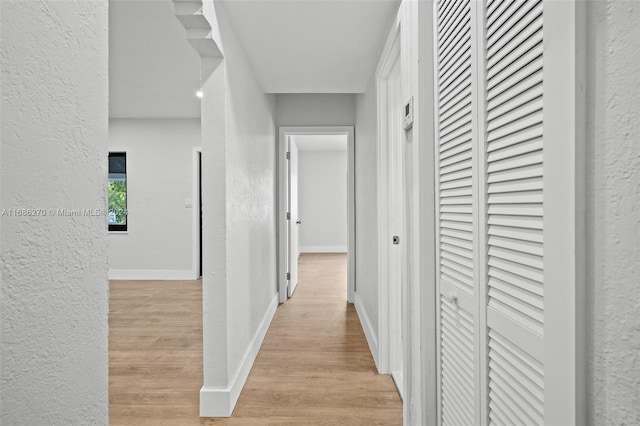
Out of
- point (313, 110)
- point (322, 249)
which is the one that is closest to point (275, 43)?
point (313, 110)

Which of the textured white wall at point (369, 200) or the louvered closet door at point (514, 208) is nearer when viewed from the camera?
the louvered closet door at point (514, 208)

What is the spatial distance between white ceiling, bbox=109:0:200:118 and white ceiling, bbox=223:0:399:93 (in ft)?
1.82

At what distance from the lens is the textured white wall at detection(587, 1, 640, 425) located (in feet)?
1.68

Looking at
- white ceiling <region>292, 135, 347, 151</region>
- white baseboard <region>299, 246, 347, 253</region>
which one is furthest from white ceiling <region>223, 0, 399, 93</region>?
white baseboard <region>299, 246, 347, 253</region>

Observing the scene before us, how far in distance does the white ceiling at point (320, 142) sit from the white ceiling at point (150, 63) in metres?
2.52

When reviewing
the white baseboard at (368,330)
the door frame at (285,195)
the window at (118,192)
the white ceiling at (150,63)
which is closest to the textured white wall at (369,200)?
the white baseboard at (368,330)

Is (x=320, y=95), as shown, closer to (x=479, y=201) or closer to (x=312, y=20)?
(x=312, y=20)

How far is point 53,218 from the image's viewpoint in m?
0.69

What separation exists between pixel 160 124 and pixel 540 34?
5.77 metres

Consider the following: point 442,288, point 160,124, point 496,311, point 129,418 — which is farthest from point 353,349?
point 160,124

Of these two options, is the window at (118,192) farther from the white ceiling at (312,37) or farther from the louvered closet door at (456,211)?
the louvered closet door at (456,211)

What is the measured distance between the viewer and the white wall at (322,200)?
877 centimetres

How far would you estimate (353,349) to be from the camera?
2879 mm

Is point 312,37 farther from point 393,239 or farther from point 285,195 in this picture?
point 285,195
